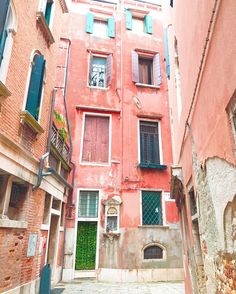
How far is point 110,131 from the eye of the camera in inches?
432

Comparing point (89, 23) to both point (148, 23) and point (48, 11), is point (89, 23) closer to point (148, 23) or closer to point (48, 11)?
point (148, 23)

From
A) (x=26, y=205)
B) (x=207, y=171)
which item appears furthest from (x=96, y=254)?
(x=207, y=171)

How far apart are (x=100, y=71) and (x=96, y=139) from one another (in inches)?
148

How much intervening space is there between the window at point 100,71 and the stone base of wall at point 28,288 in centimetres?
870

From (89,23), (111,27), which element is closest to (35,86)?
(89,23)

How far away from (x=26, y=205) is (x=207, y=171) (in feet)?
13.0

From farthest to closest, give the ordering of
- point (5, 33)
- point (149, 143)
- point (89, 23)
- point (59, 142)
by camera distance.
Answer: point (89, 23), point (149, 143), point (59, 142), point (5, 33)

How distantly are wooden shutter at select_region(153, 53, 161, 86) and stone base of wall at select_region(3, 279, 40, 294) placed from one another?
32.2ft

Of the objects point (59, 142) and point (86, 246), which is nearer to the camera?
point (59, 142)

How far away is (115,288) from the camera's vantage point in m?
7.77

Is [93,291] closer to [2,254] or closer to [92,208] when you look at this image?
[92,208]

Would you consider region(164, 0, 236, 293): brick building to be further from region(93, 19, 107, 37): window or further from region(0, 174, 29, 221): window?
region(93, 19, 107, 37): window

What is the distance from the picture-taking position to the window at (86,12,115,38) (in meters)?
12.7

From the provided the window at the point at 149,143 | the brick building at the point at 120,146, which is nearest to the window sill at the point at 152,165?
the brick building at the point at 120,146
